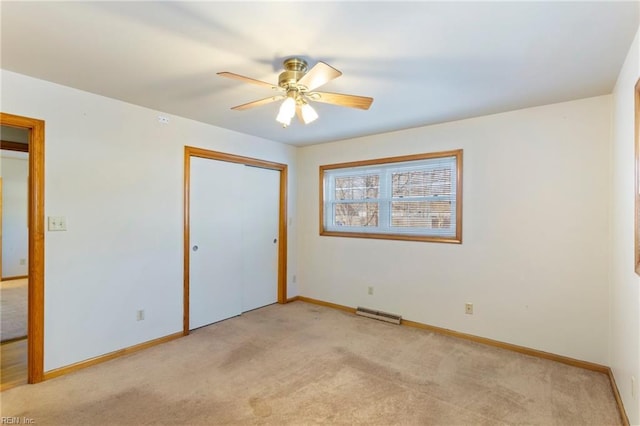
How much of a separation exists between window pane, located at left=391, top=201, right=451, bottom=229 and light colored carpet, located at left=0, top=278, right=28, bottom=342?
433 centimetres

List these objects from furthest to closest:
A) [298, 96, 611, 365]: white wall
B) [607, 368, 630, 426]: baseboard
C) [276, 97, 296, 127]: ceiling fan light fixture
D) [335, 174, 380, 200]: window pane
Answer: [335, 174, 380, 200]: window pane
[298, 96, 611, 365]: white wall
[276, 97, 296, 127]: ceiling fan light fixture
[607, 368, 630, 426]: baseboard

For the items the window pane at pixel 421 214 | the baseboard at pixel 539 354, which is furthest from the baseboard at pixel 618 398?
the window pane at pixel 421 214

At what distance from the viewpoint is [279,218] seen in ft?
15.2

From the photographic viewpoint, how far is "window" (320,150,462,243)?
351 cm

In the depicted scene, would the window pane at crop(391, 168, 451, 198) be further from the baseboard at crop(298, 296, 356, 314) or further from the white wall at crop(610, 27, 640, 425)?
the baseboard at crop(298, 296, 356, 314)

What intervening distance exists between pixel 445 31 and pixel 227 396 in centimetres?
273

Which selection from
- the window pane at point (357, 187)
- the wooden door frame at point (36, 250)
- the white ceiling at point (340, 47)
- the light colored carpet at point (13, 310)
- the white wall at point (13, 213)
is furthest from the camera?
the white wall at point (13, 213)

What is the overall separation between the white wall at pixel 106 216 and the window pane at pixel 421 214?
8.25ft

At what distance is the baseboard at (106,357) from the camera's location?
2.50 metres

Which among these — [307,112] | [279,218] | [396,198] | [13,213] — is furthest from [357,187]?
[13,213]

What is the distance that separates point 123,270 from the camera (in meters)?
2.93

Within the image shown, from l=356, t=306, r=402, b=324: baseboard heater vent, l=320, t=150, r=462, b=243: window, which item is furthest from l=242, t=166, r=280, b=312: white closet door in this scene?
l=356, t=306, r=402, b=324: baseboard heater vent

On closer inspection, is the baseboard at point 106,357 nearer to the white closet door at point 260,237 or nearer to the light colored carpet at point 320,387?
the light colored carpet at point 320,387

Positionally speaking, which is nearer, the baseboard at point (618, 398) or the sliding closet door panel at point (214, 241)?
the baseboard at point (618, 398)
